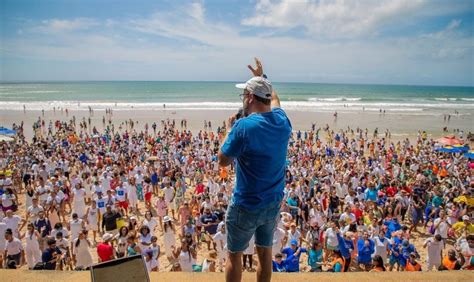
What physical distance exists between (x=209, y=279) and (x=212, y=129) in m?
29.1

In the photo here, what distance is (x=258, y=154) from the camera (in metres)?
1.91

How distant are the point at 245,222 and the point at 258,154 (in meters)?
0.45

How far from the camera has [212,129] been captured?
31.8 meters

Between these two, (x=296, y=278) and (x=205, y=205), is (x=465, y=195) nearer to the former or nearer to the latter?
(x=205, y=205)

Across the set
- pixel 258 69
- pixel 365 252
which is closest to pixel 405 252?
pixel 365 252

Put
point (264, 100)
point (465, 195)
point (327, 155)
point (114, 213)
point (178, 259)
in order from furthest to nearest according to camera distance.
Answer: point (327, 155)
point (465, 195)
point (114, 213)
point (178, 259)
point (264, 100)

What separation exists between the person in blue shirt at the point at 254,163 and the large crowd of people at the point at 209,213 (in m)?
0.71

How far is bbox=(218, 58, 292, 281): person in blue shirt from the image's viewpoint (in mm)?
1879

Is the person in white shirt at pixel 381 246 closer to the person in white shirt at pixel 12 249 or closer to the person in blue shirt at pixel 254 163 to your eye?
the person in blue shirt at pixel 254 163

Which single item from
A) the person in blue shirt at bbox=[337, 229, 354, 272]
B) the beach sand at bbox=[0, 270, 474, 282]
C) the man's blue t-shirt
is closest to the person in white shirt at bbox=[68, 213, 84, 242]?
the beach sand at bbox=[0, 270, 474, 282]

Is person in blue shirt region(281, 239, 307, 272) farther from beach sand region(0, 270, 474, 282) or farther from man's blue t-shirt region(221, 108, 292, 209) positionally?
man's blue t-shirt region(221, 108, 292, 209)

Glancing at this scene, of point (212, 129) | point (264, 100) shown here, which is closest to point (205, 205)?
point (264, 100)

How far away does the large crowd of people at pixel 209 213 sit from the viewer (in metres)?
6.84

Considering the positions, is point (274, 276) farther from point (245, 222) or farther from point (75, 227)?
point (75, 227)
